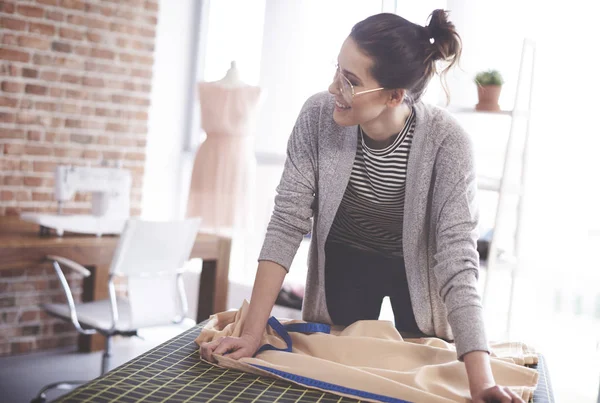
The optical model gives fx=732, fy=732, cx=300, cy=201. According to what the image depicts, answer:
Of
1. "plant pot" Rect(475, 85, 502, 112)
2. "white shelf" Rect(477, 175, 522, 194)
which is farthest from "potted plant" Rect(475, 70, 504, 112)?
"white shelf" Rect(477, 175, 522, 194)

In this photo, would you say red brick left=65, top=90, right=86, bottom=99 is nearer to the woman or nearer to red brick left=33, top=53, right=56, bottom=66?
red brick left=33, top=53, right=56, bottom=66

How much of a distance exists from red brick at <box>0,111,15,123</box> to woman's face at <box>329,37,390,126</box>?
2.66 m

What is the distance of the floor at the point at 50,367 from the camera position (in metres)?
3.27

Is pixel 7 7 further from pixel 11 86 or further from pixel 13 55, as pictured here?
pixel 11 86

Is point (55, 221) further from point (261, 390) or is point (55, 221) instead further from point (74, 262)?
point (261, 390)

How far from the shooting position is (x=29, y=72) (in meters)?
3.73

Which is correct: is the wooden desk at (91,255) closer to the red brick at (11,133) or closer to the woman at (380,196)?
the red brick at (11,133)

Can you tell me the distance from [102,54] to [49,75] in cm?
34

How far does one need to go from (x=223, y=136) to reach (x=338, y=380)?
2885 mm

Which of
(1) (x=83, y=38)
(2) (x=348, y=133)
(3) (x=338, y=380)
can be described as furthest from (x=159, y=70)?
(3) (x=338, y=380)

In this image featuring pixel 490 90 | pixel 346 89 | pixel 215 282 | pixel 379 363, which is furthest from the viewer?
pixel 215 282

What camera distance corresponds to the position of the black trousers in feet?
5.73

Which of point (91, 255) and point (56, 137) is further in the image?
point (56, 137)

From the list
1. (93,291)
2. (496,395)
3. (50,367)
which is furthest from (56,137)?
(496,395)
